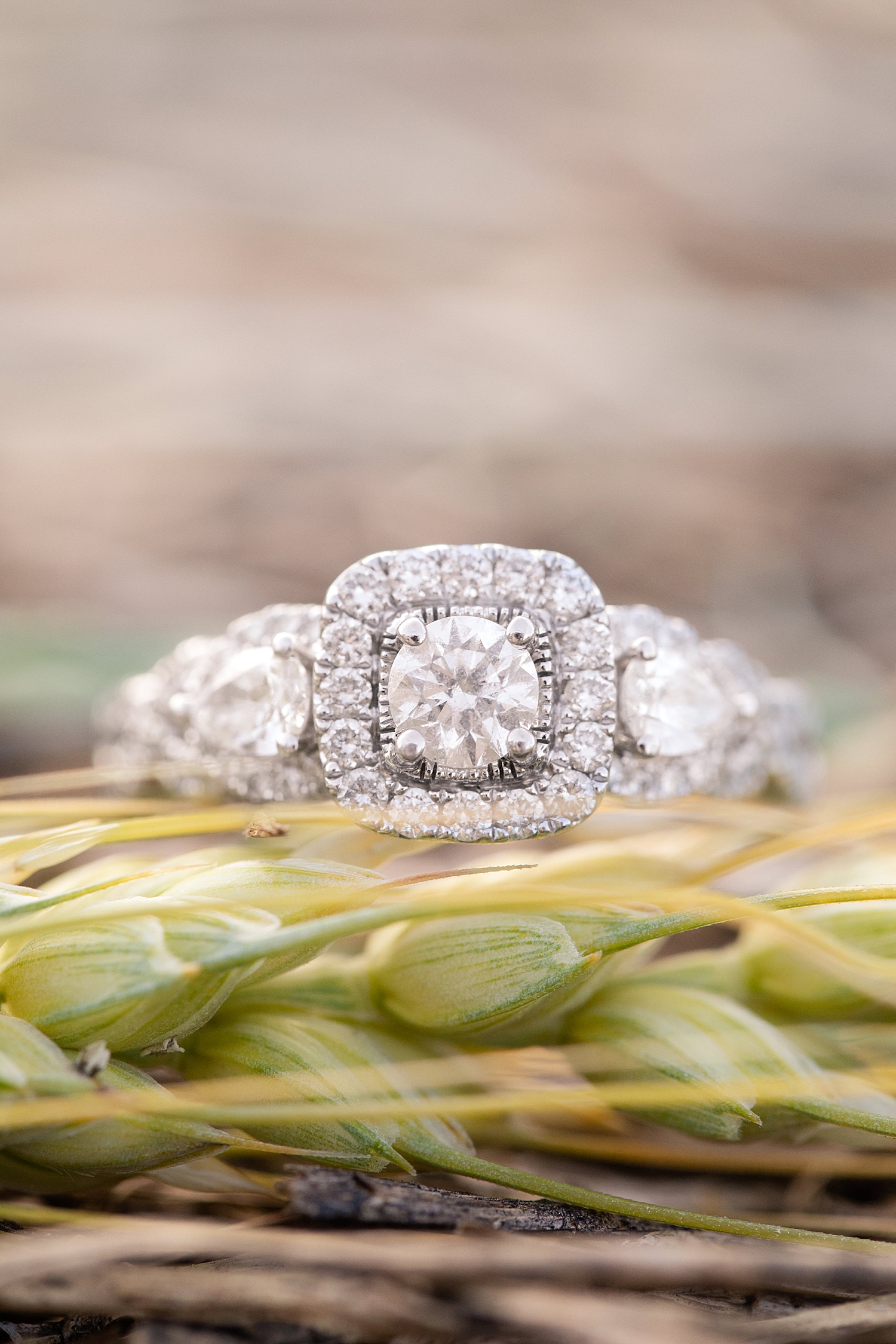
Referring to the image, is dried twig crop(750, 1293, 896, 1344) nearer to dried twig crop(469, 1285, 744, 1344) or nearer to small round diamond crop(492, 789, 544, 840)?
dried twig crop(469, 1285, 744, 1344)

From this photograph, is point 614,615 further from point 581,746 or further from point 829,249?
point 829,249

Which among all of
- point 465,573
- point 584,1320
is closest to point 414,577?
point 465,573

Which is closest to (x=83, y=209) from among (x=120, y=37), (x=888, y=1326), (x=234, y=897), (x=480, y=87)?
(x=120, y=37)

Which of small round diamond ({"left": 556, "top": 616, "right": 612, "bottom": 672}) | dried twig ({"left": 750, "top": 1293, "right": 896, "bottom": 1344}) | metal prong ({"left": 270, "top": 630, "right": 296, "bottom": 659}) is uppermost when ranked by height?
metal prong ({"left": 270, "top": 630, "right": 296, "bottom": 659})

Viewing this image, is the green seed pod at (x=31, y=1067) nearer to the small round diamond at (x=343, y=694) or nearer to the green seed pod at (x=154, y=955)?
the green seed pod at (x=154, y=955)

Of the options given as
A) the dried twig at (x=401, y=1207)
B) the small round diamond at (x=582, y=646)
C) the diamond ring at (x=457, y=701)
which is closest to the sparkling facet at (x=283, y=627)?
the diamond ring at (x=457, y=701)

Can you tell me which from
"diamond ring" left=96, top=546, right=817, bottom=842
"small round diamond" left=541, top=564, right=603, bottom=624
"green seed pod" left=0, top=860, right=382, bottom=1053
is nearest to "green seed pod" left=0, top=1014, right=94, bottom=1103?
"green seed pod" left=0, top=860, right=382, bottom=1053

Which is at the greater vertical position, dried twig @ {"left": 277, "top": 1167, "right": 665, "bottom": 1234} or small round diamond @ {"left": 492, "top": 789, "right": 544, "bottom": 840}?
small round diamond @ {"left": 492, "top": 789, "right": 544, "bottom": 840}
